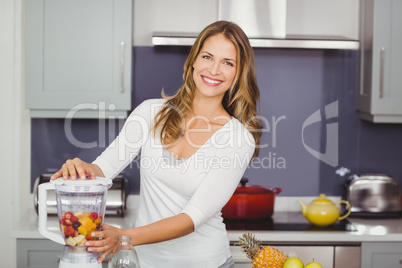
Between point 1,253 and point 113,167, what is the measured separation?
5.33ft

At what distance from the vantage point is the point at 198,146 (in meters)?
2.05

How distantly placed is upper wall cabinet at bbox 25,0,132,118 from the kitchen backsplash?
390 millimetres

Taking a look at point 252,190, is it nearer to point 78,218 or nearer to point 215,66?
point 215,66

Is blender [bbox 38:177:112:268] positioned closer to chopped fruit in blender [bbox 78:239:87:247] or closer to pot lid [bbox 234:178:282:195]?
chopped fruit in blender [bbox 78:239:87:247]

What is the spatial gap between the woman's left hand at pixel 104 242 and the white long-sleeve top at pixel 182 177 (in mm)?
419

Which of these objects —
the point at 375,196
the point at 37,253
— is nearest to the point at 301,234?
the point at 375,196

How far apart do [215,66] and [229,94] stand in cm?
16

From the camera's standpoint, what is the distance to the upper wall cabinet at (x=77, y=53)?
9.78ft

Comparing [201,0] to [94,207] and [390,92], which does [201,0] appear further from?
[94,207]

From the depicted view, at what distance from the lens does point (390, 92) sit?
3.12 m

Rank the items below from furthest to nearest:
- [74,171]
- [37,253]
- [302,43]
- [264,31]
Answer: [264,31] → [302,43] → [37,253] → [74,171]

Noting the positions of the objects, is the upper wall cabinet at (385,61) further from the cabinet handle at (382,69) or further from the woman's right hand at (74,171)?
the woman's right hand at (74,171)

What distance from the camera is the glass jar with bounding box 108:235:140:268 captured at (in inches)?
56.3

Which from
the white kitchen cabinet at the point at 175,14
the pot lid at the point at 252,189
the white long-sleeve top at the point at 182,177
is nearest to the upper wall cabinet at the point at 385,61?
the pot lid at the point at 252,189
